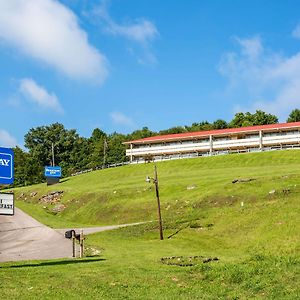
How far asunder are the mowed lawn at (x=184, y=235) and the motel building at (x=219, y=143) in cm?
Result: 1418

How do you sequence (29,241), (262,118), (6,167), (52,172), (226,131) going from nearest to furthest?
(6,167)
(29,241)
(52,172)
(226,131)
(262,118)

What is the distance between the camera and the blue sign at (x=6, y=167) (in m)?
22.4

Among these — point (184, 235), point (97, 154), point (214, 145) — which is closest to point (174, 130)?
point (97, 154)

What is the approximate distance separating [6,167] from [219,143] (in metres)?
91.3

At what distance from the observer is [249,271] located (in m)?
17.2

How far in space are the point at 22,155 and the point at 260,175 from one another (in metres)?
88.5

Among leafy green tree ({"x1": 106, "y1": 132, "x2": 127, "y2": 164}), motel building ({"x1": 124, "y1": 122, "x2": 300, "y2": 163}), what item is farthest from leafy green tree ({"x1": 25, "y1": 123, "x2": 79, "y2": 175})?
motel building ({"x1": 124, "y1": 122, "x2": 300, "y2": 163})

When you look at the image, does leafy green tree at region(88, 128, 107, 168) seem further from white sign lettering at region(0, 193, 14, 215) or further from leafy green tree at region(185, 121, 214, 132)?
white sign lettering at region(0, 193, 14, 215)

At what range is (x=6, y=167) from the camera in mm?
22672

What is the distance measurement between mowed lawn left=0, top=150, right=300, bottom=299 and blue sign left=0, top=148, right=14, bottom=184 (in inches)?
159

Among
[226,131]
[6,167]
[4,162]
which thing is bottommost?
[6,167]

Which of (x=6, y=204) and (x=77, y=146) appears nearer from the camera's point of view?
(x=6, y=204)

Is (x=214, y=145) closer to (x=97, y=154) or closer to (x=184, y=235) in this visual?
(x=97, y=154)

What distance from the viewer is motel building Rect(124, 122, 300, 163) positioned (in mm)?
104438
